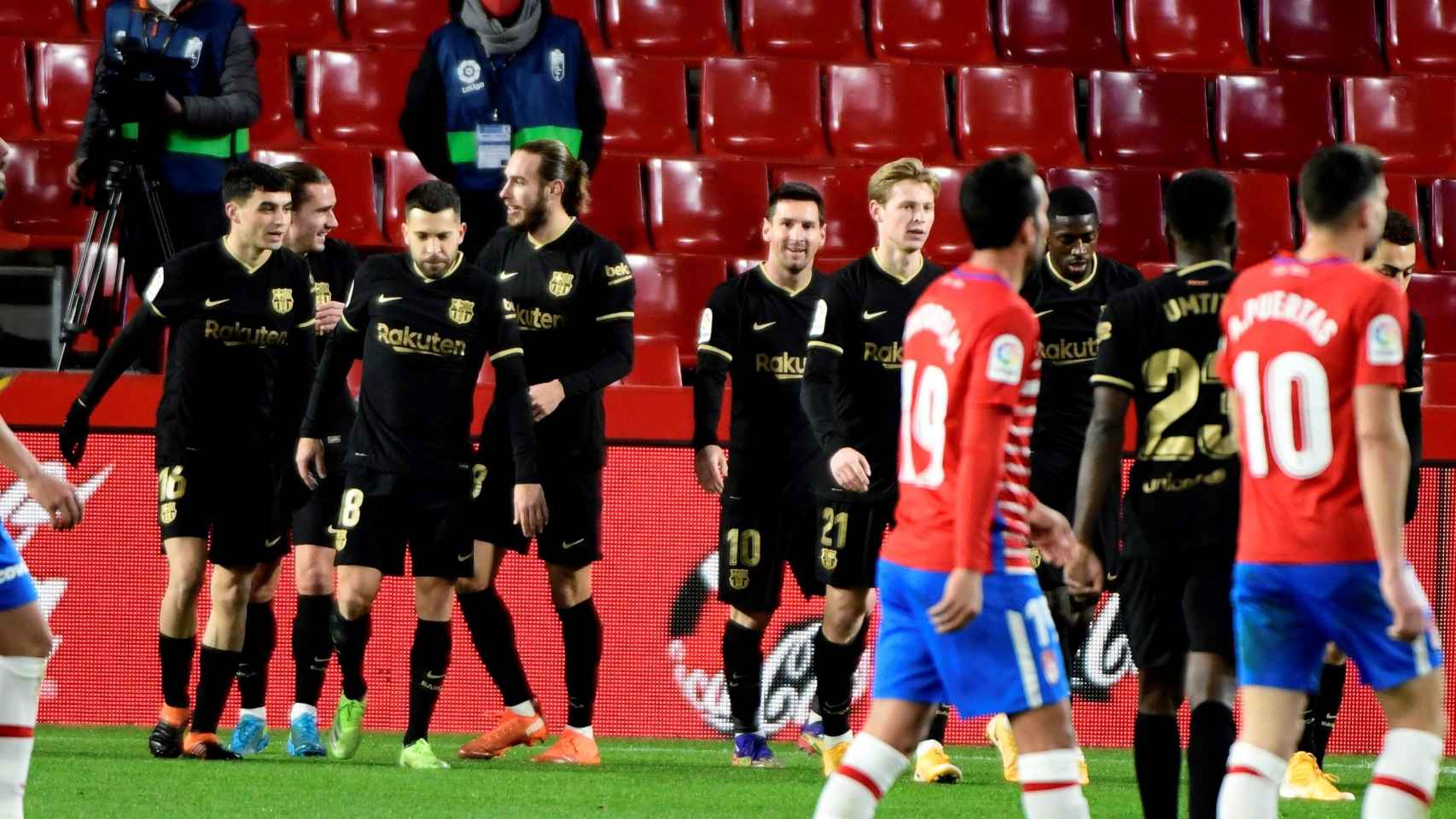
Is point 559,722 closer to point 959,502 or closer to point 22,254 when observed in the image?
point 22,254

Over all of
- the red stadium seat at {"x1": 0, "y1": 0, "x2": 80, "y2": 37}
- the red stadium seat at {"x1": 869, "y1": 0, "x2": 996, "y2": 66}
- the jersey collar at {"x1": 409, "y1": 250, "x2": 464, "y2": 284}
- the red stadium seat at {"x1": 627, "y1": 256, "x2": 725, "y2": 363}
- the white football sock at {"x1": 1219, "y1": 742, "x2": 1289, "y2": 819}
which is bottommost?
the white football sock at {"x1": 1219, "y1": 742, "x2": 1289, "y2": 819}

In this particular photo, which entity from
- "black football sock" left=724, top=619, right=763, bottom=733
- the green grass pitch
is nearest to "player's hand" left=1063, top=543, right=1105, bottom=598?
the green grass pitch

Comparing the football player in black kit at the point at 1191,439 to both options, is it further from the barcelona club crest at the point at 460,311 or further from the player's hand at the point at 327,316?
the player's hand at the point at 327,316

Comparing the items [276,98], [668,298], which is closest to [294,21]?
[276,98]

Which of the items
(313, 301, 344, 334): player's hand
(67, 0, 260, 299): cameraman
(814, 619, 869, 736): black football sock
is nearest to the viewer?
(814, 619, 869, 736): black football sock

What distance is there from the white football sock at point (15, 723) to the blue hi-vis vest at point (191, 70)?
14.6 feet

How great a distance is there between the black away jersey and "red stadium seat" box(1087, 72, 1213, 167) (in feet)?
21.4

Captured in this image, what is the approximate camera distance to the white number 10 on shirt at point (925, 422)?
12.9 ft

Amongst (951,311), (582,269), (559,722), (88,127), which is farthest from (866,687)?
(951,311)

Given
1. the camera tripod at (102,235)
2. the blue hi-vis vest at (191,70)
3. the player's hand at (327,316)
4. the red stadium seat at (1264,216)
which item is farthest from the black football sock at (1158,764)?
the red stadium seat at (1264,216)

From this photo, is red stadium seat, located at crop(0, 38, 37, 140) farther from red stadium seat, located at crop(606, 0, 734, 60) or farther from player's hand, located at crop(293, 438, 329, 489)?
player's hand, located at crop(293, 438, 329, 489)

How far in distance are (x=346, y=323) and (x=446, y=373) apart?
398 mm

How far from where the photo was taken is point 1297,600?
3938 mm

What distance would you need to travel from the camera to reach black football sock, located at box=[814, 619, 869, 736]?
274 inches
